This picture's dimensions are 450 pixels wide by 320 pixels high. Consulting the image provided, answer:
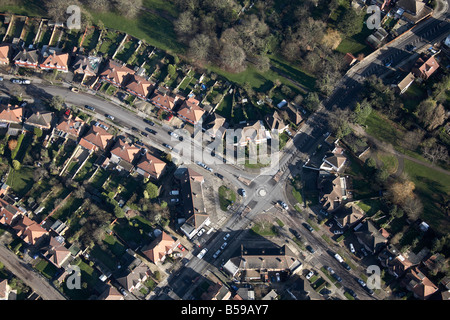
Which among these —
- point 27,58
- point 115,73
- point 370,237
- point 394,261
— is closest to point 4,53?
point 27,58

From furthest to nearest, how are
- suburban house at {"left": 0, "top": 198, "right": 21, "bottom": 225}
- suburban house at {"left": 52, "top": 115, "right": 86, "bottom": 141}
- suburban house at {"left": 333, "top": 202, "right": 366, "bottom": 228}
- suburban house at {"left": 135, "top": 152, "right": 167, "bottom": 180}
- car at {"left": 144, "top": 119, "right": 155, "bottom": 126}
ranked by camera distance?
car at {"left": 144, "top": 119, "right": 155, "bottom": 126} < suburban house at {"left": 52, "top": 115, "right": 86, "bottom": 141} < suburban house at {"left": 135, "top": 152, "right": 167, "bottom": 180} < suburban house at {"left": 333, "top": 202, "right": 366, "bottom": 228} < suburban house at {"left": 0, "top": 198, "right": 21, "bottom": 225}

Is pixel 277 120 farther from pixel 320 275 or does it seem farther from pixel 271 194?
pixel 320 275

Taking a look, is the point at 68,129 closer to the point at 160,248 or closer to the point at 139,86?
the point at 139,86

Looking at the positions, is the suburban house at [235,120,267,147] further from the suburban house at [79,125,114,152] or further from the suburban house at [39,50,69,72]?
the suburban house at [39,50,69,72]

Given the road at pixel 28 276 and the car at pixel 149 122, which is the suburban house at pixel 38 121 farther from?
the road at pixel 28 276

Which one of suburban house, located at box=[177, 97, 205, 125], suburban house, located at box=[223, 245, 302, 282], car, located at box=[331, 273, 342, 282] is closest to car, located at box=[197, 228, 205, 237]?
suburban house, located at box=[223, 245, 302, 282]

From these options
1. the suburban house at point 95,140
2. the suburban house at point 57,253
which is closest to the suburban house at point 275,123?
the suburban house at point 95,140

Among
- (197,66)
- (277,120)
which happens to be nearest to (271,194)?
(277,120)
